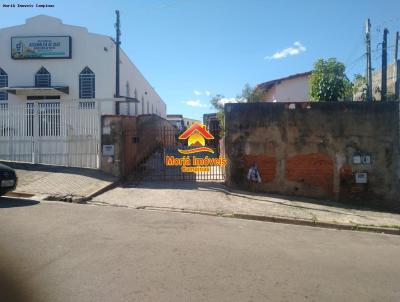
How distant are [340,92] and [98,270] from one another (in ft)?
46.8

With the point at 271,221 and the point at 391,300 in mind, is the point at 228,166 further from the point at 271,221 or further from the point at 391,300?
the point at 391,300

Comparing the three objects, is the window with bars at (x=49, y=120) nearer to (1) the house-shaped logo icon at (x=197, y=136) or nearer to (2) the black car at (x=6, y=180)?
(2) the black car at (x=6, y=180)

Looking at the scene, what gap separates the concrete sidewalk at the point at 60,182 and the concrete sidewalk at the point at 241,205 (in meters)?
0.50

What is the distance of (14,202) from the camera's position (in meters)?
9.00

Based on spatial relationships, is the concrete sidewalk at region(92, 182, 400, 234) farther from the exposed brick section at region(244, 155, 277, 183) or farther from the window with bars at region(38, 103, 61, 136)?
the window with bars at region(38, 103, 61, 136)

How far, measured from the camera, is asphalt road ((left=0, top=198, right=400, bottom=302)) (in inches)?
165

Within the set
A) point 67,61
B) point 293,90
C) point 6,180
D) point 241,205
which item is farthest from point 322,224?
point 293,90

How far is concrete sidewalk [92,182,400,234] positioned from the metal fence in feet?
7.54

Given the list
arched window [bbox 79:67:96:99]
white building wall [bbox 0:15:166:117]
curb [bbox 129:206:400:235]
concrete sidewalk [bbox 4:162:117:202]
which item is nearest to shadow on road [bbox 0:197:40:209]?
concrete sidewalk [bbox 4:162:117:202]

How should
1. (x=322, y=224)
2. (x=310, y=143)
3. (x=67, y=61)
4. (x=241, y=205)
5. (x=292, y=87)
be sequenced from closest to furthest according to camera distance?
(x=322, y=224) < (x=241, y=205) < (x=310, y=143) < (x=67, y=61) < (x=292, y=87)

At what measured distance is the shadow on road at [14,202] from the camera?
27.9 ft

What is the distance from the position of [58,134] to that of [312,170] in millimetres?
8417

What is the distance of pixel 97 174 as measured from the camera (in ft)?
40.9

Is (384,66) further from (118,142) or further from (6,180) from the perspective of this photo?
(6,180)
